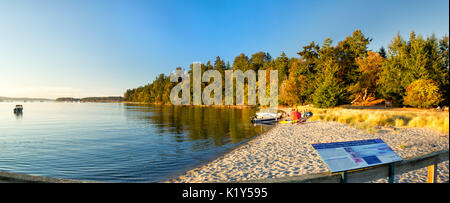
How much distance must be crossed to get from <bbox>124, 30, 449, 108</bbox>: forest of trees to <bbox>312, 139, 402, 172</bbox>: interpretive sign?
38.3 metres

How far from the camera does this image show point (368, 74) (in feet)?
161

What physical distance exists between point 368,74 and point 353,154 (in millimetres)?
56306

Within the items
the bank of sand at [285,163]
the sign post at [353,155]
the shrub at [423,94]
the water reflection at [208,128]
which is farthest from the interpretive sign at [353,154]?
the shrub at [423,94]

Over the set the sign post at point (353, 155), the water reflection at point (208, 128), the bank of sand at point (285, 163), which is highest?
the sign post at point (353, 155)

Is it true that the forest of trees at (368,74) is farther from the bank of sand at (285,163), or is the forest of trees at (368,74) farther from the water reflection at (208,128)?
the bank of sand at (285,163)

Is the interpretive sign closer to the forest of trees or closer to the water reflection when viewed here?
the water reflection

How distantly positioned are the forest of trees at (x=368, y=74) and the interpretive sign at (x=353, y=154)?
3835cm

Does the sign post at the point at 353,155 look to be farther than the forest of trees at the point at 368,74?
No

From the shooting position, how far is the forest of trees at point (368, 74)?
33.5m

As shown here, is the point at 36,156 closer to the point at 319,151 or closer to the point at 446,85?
the point at 319,151

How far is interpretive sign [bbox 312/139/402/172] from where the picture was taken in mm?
2717

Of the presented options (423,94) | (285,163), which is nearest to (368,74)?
(423,94)

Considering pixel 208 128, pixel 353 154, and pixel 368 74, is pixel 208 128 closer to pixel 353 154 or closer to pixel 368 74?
pixel 353 154
